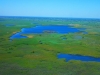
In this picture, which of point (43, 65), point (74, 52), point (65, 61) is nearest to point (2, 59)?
point (43, 65)

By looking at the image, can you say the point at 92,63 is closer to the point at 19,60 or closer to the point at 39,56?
the point at 39,56

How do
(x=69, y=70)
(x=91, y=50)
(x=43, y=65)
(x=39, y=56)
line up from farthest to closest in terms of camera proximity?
(x=91, y=50) → (x=39, y=56) → (x=43, y=65) → (x=69, y=70)

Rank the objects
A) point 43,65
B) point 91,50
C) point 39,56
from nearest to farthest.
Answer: point 43,65 → point 39,56 → point 91,50

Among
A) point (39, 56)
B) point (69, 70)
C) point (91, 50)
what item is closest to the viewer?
point (69, 70)

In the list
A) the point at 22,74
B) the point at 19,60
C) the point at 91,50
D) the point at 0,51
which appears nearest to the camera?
the point at 22,74

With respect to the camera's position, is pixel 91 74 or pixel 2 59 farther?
pixel 2 59

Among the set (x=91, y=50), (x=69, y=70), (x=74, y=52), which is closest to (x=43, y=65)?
(x=69, y=70)

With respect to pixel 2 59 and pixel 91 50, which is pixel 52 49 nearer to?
pixel 91 50

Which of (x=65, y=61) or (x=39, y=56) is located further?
(x=39, y=56)
